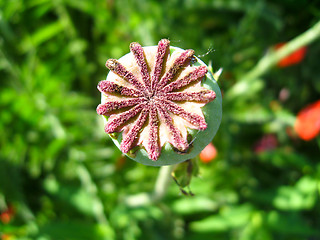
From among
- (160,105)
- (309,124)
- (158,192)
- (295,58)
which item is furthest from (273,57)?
(160,105)

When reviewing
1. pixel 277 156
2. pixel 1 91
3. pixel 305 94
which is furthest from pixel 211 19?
pixel 1 91

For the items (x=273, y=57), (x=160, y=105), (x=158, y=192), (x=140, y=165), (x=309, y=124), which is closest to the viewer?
(x=160, y=105)

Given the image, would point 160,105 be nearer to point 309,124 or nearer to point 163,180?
point 163,180

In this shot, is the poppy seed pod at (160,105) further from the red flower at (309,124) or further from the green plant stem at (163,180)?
the red flower at (309,124)

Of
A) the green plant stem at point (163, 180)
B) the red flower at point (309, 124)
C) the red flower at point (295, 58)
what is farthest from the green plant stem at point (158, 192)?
the red flower at point (295, 58)

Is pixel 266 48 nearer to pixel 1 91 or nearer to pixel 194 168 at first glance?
pixel 194 168
